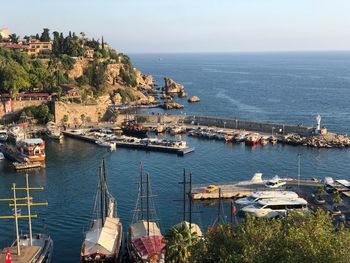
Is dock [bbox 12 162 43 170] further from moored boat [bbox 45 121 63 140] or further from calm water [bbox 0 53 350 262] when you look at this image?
moored boat [bbox 45 121 63 140]

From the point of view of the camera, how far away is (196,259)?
81.9 feet

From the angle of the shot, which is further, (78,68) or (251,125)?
(78,68)

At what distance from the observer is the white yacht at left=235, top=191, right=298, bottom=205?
46500mm

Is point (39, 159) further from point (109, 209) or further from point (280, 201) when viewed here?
point (280, 201)

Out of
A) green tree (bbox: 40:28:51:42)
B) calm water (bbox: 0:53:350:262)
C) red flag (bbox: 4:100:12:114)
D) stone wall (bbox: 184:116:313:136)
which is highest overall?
green tree (bbox: 40:28:51:42)

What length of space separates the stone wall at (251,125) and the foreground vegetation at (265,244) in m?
56.5

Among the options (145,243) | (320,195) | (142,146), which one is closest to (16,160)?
(142,146)

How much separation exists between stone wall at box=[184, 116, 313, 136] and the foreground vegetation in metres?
56.5

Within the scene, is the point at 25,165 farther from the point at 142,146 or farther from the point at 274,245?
the point at 274,245

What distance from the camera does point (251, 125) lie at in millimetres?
88562

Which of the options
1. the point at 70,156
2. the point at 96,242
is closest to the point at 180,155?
the point at 70,156

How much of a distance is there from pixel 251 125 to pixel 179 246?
208ft

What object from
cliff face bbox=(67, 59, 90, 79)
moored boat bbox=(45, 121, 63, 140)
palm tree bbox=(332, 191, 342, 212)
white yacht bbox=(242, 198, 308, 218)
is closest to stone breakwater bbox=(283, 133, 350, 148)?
palm tree bbox=(332, 191, 342, 212)

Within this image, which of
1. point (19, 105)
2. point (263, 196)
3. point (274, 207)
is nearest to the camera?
point (274, 207)
